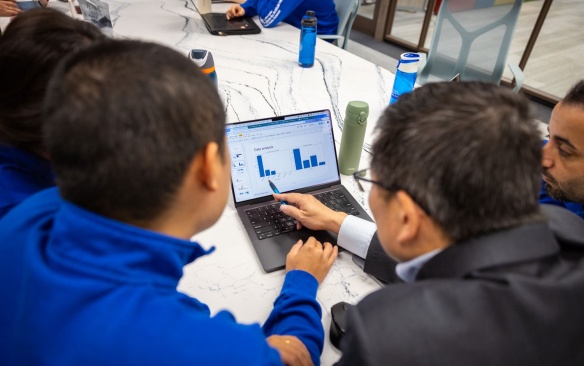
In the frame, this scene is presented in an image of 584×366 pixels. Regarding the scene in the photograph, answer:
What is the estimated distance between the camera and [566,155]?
1.11 m

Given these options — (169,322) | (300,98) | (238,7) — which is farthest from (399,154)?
(238,7)

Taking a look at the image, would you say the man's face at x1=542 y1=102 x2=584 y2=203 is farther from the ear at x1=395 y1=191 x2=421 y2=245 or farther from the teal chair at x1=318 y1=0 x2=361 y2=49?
the teal chair at x1=318 y1=0 x2=361 y2=49

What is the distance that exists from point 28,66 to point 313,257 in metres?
0.71

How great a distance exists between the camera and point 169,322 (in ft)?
1.67

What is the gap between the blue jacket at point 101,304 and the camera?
485mm

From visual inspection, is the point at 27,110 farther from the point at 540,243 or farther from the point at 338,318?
the point at 540,243

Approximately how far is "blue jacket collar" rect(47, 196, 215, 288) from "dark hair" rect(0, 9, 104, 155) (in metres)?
0.33

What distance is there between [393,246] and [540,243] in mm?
223

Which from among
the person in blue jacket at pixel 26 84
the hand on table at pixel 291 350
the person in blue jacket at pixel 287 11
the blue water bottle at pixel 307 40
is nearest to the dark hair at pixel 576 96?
the hand on table at pixel 291 350

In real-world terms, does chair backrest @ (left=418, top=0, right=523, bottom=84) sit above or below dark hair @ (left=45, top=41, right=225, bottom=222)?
below

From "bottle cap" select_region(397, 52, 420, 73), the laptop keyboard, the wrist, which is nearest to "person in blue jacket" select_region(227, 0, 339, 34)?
"bottle cap" select_region(397, 52, 420, 73)

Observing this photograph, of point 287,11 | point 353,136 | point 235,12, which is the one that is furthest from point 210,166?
point 235,12

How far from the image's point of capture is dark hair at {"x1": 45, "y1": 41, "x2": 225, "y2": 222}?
0.49 m

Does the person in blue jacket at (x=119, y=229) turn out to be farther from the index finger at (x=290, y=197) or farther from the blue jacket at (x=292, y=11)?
the blue jacket at (x=292, y=11)
